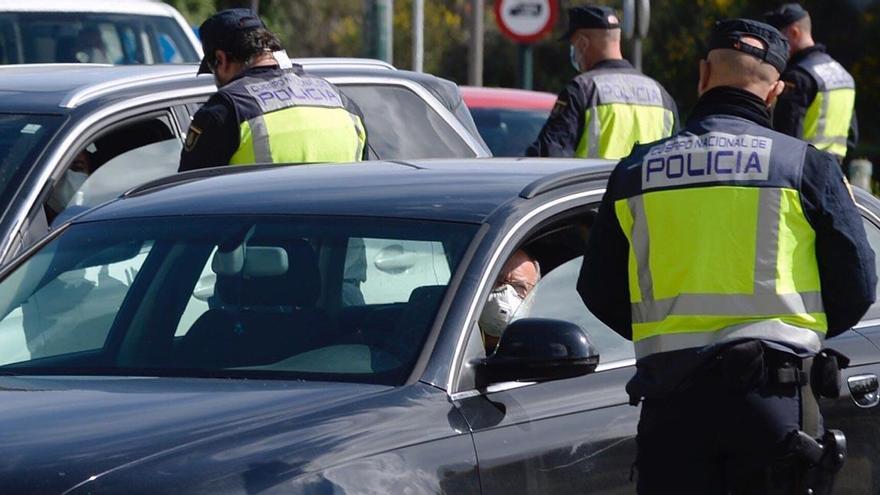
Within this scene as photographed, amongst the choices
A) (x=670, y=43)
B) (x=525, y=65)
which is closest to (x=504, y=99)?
(x=525, y=65)

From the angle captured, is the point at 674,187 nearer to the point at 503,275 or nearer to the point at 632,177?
the point at 632,177

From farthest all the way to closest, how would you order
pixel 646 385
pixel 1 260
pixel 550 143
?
pixel 550 143, pixel 1 260, pixel 646 385

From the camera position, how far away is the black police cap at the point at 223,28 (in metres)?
6.85

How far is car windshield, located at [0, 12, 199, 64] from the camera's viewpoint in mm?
9070

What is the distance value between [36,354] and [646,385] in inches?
61.5

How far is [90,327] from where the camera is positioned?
481cm

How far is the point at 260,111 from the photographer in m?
6.61

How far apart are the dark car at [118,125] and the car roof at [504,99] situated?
12.6ft

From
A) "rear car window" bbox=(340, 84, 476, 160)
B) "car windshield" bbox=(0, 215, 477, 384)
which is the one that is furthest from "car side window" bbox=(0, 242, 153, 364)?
"rear car window" bbox=(340, 84, 476, 160)

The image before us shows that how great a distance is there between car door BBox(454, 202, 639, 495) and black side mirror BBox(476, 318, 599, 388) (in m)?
0.07

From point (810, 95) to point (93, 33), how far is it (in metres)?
3.90

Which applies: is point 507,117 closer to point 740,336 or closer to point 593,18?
point 593,18

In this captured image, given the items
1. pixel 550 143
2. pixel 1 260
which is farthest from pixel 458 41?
pixel 1 260

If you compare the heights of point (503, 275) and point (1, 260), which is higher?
point (503, 275)
